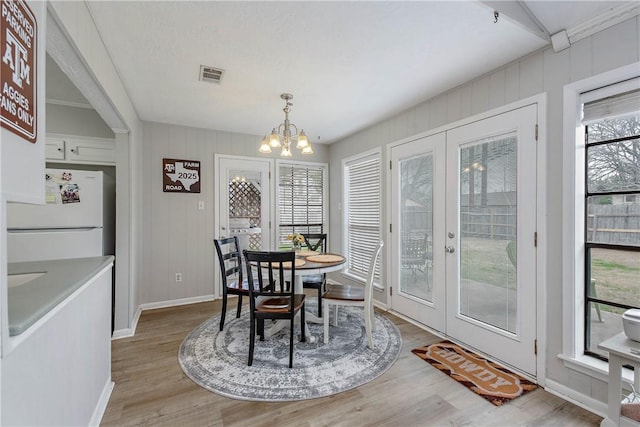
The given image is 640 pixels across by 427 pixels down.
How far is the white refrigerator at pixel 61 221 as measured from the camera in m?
2.38

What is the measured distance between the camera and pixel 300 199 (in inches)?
184

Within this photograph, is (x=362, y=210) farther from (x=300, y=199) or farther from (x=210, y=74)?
(x=210, y=74)

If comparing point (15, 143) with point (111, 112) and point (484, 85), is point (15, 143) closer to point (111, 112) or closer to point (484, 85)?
point (111, 112)

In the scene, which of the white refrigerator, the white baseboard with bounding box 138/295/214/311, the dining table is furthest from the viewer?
the white baseboard with bounding box 138/295/214/311

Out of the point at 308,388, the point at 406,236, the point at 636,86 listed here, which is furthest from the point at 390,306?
the point at 636,86

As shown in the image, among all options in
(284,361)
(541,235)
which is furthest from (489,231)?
(284,361)

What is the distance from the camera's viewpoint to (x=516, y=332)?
2.21m

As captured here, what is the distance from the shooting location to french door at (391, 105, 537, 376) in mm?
2146

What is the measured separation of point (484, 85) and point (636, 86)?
955 mm

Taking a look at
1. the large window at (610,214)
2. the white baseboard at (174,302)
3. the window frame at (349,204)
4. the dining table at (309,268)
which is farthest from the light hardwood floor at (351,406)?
the window frame at (349,204)

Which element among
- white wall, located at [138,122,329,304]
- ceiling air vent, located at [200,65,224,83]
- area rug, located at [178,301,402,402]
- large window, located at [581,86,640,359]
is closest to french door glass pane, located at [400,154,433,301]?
area rug, located at [178,301,402,402]

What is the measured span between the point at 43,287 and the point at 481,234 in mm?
2881

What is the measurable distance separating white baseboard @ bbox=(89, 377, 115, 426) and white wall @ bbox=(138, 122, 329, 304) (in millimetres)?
1754

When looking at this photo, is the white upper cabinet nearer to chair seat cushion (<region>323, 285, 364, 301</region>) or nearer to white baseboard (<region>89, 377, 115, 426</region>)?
white baseboard (<region>89, 377, 115, 426</region>)
